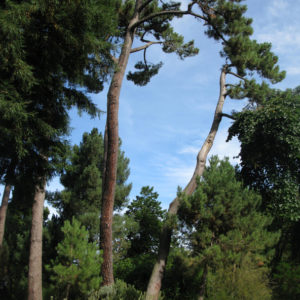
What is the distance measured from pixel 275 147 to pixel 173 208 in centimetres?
531

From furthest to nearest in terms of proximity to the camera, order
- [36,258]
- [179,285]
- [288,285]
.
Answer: [288,285] → [179,285] → [36,258]

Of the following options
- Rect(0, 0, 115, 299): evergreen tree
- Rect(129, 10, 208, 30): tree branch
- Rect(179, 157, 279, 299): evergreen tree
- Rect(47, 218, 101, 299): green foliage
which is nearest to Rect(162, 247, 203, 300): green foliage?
Rect(179, 157, 279, 299): evergreen tree

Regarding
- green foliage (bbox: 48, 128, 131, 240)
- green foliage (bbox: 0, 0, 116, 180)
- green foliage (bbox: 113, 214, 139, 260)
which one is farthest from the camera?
green foliage (bbox: 113, 214, 139, 260)

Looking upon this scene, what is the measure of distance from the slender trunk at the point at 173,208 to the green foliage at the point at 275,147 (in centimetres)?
112

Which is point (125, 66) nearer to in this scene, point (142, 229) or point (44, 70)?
point (44, 70)

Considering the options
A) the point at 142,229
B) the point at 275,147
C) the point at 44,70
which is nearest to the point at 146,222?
the point at 142,229

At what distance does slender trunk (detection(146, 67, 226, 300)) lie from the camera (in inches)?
348

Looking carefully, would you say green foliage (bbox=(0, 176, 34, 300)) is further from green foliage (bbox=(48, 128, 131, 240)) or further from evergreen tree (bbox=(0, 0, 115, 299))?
evergreen tree (bbox=(0, 0, 115, 299))

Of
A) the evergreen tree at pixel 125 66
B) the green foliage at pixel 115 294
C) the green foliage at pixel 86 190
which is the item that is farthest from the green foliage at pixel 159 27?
the green foliage at pixel 115 294

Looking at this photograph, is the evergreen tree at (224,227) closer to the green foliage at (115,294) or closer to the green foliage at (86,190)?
the green foliage at (115,294)

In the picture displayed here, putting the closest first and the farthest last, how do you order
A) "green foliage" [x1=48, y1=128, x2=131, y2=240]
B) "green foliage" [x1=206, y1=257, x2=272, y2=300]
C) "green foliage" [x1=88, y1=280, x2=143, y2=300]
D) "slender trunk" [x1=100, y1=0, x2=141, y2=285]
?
1. "green foliage" [x1=88, y1=280, x2=143, y2=300]
2. "slender trunk" [x1=100, y1=0, x2=141, y2=285]
3. "green foliage" [x1=206, y1=257, x2=272, y2=300]
4. "green foliage" [x1=48, y1=128, x2=131, y2=240]

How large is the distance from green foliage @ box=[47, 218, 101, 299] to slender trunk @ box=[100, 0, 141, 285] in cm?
28

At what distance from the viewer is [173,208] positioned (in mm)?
9656

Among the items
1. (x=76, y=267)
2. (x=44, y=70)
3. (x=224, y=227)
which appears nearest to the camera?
(x=44, y=70)
